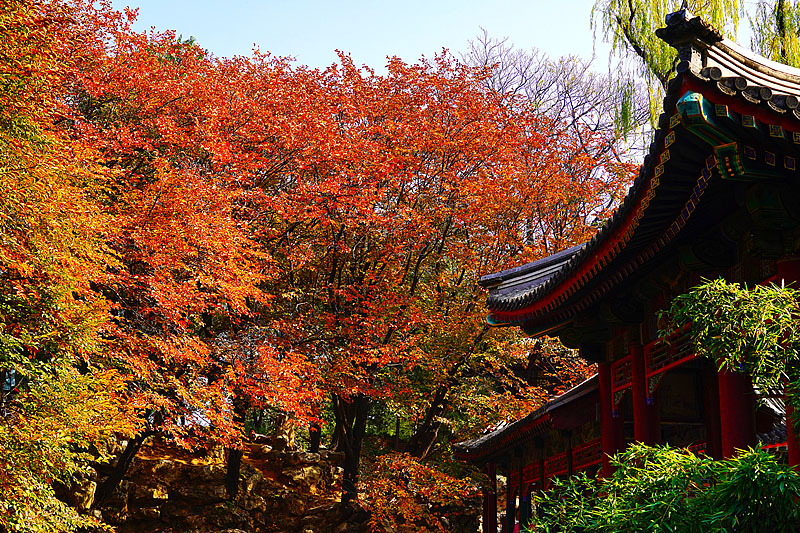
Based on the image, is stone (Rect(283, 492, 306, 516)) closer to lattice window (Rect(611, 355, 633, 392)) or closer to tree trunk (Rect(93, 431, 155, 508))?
tree trunk (Rect(93, 431, 155, 508))

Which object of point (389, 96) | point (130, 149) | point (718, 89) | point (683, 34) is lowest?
point (718, 89)

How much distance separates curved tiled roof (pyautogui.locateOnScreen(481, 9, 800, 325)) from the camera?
147 inches

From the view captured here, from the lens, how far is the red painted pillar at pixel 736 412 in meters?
5.11

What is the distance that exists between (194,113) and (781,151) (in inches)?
504

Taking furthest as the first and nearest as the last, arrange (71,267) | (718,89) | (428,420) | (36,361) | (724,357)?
(428,420) → (36,361) → (71,267) → (718,89) → (724,357)

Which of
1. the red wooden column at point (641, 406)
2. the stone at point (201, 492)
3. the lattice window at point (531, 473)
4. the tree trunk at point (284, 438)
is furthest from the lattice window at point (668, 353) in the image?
the tree trunk at point (284, 438)

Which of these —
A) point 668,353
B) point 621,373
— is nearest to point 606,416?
point 621,373

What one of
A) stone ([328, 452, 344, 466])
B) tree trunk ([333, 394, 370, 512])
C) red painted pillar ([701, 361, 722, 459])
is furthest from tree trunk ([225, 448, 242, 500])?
red painted pillar ([701, 361, 722, 459])

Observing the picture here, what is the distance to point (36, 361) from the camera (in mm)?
10195

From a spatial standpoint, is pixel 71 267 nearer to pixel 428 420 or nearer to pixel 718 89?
pixel 718 89

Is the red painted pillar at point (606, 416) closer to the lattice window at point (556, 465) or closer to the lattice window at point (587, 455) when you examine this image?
the lattice window at point (587, 455)

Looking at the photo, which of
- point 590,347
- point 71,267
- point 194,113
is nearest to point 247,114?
point 194,113

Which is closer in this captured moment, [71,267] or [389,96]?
[71,267]

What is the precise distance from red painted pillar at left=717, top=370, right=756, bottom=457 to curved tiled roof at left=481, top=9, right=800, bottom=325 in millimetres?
1098
